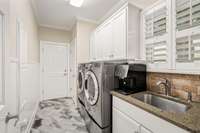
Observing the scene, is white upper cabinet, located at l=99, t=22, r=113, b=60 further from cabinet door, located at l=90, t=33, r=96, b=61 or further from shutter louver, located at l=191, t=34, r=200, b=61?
shutter louver, located at l=191, t=34, r=200, b=61

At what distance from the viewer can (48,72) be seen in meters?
4.32

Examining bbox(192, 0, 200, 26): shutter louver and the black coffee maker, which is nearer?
bbox(192, 0, 200, 26): shutter louver

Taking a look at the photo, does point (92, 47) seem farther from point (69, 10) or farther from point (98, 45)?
point (69, 10)

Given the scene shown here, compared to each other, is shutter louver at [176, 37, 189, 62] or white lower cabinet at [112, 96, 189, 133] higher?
shutter louver at [176, 37, 189, 62]

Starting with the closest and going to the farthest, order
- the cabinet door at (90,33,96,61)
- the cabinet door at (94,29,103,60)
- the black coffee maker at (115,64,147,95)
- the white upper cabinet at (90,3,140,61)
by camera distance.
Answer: the black coffee maker at (115,64,147,95) → the white upper cabinet at (90,3,140,61) → the cabinet door at (94,29,103,60) → the cabinet door at (90,33,96,61)

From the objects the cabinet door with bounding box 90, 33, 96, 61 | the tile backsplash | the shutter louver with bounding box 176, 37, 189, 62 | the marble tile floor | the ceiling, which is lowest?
the marble tile floor

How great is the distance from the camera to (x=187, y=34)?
1254 millimetres

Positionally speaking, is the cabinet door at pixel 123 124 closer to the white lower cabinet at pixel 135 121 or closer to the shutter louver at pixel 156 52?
the white lower cabinet at pixel 135 121

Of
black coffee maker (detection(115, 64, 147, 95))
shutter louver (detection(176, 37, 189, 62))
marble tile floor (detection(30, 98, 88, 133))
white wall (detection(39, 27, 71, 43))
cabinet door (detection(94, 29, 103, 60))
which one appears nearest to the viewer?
shutter louver (detection(176, 37, 189, 62))

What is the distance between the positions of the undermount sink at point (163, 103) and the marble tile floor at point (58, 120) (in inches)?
51.1

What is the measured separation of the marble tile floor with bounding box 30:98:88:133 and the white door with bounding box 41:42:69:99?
864 mm

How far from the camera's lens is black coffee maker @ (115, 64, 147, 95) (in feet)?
5.38

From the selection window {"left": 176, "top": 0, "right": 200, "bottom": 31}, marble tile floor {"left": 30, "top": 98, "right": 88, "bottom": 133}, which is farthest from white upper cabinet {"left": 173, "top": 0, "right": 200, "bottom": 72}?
marble tile floor {"left": 30, "top": 98, "right": 88, "bottom": 133}

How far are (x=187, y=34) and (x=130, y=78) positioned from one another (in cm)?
82
